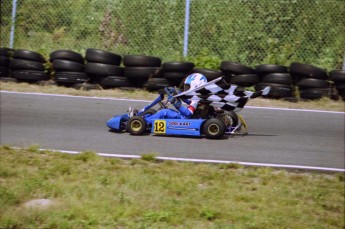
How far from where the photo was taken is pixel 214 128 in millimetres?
7371

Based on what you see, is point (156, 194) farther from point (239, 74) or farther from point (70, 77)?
point (239, 74)

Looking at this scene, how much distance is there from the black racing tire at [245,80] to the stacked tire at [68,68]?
2.10m

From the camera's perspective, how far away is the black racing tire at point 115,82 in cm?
748

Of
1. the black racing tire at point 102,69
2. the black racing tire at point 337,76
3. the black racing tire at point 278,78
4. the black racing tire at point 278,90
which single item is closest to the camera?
the black racing tire at point 102,69

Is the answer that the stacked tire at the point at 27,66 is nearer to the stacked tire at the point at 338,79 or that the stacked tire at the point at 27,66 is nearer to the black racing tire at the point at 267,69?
the black racing tire at the point at 267,69

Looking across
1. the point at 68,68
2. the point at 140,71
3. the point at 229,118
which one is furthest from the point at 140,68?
the point at 229,118

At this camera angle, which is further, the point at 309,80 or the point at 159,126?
the point at 309,80

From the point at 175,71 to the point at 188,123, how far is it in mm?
691

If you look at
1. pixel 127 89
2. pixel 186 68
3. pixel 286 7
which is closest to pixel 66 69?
pixel 127 89

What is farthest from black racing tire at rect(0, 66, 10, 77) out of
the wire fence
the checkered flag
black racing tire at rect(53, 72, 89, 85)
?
the checkered flag

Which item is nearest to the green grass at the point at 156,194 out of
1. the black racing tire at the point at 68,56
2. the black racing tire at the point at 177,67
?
the black racing tire at the point at 177,67

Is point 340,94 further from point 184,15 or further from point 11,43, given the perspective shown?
point 11,43

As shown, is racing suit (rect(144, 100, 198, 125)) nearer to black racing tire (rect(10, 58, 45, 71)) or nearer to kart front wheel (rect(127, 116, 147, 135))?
kart front wheel (rect(127, 116, 147, 135))

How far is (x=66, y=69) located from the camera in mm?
8133
